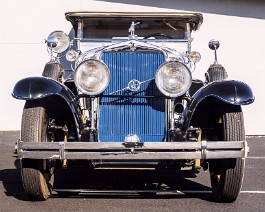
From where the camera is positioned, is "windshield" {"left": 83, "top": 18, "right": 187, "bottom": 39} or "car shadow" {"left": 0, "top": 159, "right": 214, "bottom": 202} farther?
"windshield" {"left": 83, "top": 18, "right": 187, "bottom": 39}

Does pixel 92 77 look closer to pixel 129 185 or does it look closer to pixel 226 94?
pixel 226 94

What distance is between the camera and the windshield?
712 cm

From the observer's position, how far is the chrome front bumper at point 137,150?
496 cm

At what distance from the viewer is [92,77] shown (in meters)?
5.31

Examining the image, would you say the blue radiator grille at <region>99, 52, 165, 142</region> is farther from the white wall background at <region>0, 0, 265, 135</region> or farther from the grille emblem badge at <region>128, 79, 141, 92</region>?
the white wall background at <region>0, 0, 265, 135</region>

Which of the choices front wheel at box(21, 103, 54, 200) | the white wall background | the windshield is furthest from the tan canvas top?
the white wall background

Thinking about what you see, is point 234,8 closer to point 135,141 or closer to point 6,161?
point 6,161

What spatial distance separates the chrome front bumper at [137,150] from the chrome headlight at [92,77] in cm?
57

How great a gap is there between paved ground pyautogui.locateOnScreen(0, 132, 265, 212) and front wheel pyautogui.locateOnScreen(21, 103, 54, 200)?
0.48ft

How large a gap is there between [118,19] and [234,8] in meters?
3.82

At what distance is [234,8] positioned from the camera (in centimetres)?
1051

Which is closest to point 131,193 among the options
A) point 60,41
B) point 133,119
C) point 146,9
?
point 133,119

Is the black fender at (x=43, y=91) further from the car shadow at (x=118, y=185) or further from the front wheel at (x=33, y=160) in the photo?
the car shadow at (x=118, y=185)

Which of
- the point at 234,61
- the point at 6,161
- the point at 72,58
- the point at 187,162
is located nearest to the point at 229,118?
the point at 187,162
